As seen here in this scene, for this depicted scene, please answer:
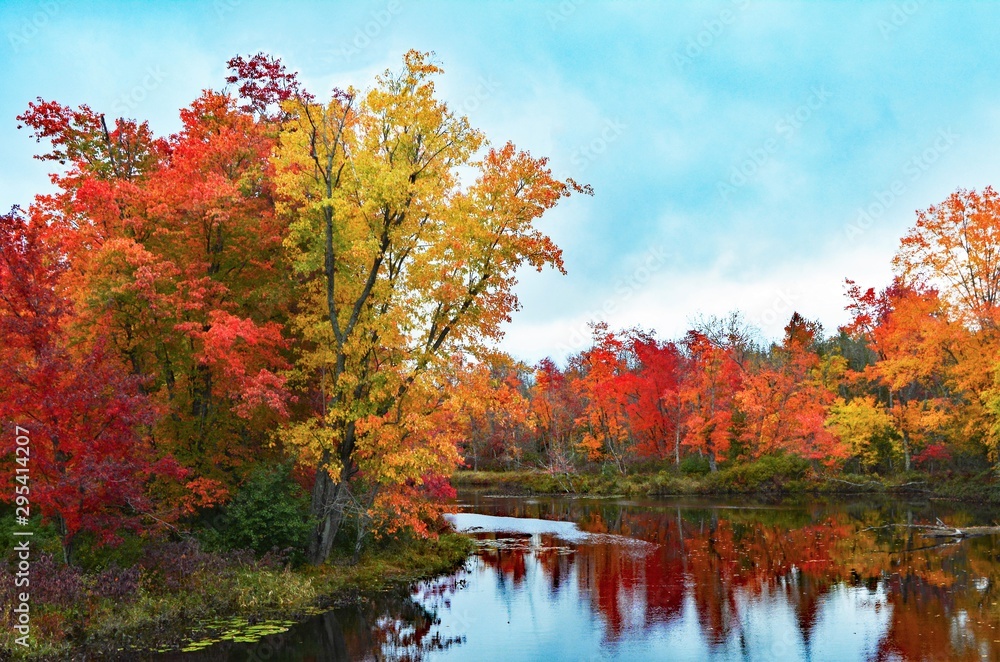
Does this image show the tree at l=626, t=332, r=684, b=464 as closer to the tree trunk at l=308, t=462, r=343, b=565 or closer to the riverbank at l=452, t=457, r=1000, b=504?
the riverbank at l=452, t=457, r=1000, b=504

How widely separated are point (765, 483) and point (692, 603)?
109ft

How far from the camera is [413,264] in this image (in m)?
21.2

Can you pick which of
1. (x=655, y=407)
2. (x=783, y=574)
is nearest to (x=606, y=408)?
(x=655, y=407)

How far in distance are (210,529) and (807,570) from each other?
1772cm

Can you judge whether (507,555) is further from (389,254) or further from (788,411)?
(788,411)

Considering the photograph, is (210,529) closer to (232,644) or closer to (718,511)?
(232,644)

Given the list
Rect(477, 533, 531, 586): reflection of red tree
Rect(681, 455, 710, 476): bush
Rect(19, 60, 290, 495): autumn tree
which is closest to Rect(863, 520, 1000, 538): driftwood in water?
Rect(477, 533, 531, 586): reflection of red tree

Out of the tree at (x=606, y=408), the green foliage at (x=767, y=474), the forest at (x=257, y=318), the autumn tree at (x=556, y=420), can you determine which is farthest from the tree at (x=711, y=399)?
the forest at (x=257, y=318)

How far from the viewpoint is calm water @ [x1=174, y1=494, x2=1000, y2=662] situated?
1415 cm

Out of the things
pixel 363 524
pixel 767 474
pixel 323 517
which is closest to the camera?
pixel 323 517

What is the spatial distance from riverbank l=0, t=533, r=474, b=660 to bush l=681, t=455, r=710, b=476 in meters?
35.0

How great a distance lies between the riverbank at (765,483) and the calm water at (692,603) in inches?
425

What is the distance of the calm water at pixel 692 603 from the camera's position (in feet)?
46.4

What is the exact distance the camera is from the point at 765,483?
158 ft
